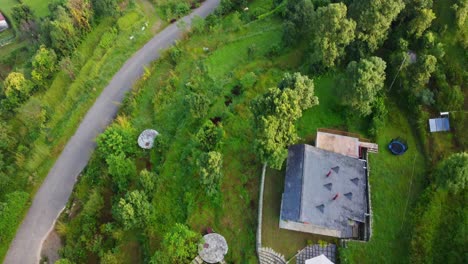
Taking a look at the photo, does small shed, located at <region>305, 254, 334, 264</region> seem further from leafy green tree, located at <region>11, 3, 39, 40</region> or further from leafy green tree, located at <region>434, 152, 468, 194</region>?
leafy green tree, located at <region>11, 3, 39, 40</region>

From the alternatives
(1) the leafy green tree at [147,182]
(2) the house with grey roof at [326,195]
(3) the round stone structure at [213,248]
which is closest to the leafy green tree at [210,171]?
A: (3) the round stone structure at [213,248]

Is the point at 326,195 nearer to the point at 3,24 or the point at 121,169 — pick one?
the point at 121,169

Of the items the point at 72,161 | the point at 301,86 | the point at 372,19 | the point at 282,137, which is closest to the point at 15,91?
the point at 72,161

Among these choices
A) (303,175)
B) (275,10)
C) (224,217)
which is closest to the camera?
(303,175)

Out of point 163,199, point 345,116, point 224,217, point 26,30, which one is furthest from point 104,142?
point 26,30

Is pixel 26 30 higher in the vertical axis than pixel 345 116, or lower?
higher

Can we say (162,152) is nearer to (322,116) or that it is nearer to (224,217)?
(224,217)

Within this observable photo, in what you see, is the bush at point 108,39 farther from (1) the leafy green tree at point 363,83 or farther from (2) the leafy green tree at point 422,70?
(2) the leafy green tree at point 422,70
